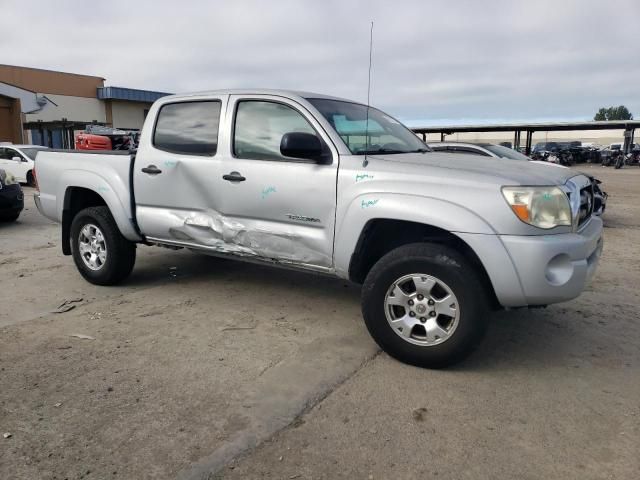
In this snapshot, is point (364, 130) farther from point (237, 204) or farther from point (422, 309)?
point (422, 309)

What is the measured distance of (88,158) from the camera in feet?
17.3

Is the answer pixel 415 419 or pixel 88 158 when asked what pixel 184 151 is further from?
pixel 415 419

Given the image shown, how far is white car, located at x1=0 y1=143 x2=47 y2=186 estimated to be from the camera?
16062 millimetres

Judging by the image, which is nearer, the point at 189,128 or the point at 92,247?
the point at 189,128

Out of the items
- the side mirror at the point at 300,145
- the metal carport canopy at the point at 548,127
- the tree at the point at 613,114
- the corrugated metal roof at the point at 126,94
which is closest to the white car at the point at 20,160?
the side mirror at the point at 300,145

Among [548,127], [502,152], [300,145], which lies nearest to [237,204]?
[300,145]

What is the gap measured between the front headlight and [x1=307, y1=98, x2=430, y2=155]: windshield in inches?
48.5

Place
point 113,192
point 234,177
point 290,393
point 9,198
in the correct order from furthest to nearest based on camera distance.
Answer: point 9,198 → point 113,192 → point 234,177 → point 290,393

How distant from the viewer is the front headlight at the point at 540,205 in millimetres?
3217

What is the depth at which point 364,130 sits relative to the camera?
4324 millimetres

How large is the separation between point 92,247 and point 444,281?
3703 mm

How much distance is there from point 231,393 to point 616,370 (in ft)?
8.38

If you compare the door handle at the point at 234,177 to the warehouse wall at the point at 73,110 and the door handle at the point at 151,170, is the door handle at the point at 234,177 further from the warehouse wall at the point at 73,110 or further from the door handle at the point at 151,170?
the warehouse wall at the point at 73,110

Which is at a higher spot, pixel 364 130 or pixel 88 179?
pixel 364 130
